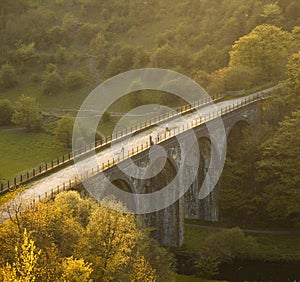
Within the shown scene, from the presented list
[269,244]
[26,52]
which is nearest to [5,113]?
[26,52]

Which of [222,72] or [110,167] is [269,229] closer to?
[110,167]

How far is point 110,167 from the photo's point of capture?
43.6 metres

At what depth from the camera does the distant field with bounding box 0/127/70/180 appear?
271 feet

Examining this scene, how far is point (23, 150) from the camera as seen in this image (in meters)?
90.8

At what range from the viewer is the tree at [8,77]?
12900cm

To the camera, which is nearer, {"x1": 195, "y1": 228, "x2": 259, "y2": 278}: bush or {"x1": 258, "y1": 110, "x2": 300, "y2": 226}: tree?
{"x1": 195, "y1": 228, "x2": 259, "y2": 278}: bush

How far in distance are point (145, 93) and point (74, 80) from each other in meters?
29.5

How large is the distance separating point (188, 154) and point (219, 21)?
76.6 meters

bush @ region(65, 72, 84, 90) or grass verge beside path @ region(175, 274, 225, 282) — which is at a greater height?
bush @ region(65, 72, 84, 90)

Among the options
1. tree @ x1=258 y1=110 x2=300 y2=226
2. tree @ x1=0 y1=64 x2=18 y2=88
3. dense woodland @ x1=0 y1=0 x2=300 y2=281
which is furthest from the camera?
tree @ x1=0 y1=64 x2=18 y2=88

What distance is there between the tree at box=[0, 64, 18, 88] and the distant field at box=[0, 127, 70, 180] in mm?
31105

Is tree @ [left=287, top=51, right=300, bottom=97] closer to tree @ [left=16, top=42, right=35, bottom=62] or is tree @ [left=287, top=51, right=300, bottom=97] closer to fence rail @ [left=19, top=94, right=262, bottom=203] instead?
fence rail @ [left=19, top=94, right=262, bottom=203]

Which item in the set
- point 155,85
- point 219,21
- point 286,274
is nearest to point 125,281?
point 286,274

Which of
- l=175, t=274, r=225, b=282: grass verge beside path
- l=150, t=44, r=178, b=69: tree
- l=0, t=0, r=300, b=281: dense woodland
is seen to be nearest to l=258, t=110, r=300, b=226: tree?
l=0, t=0, r=300, b=281: dense woodland
